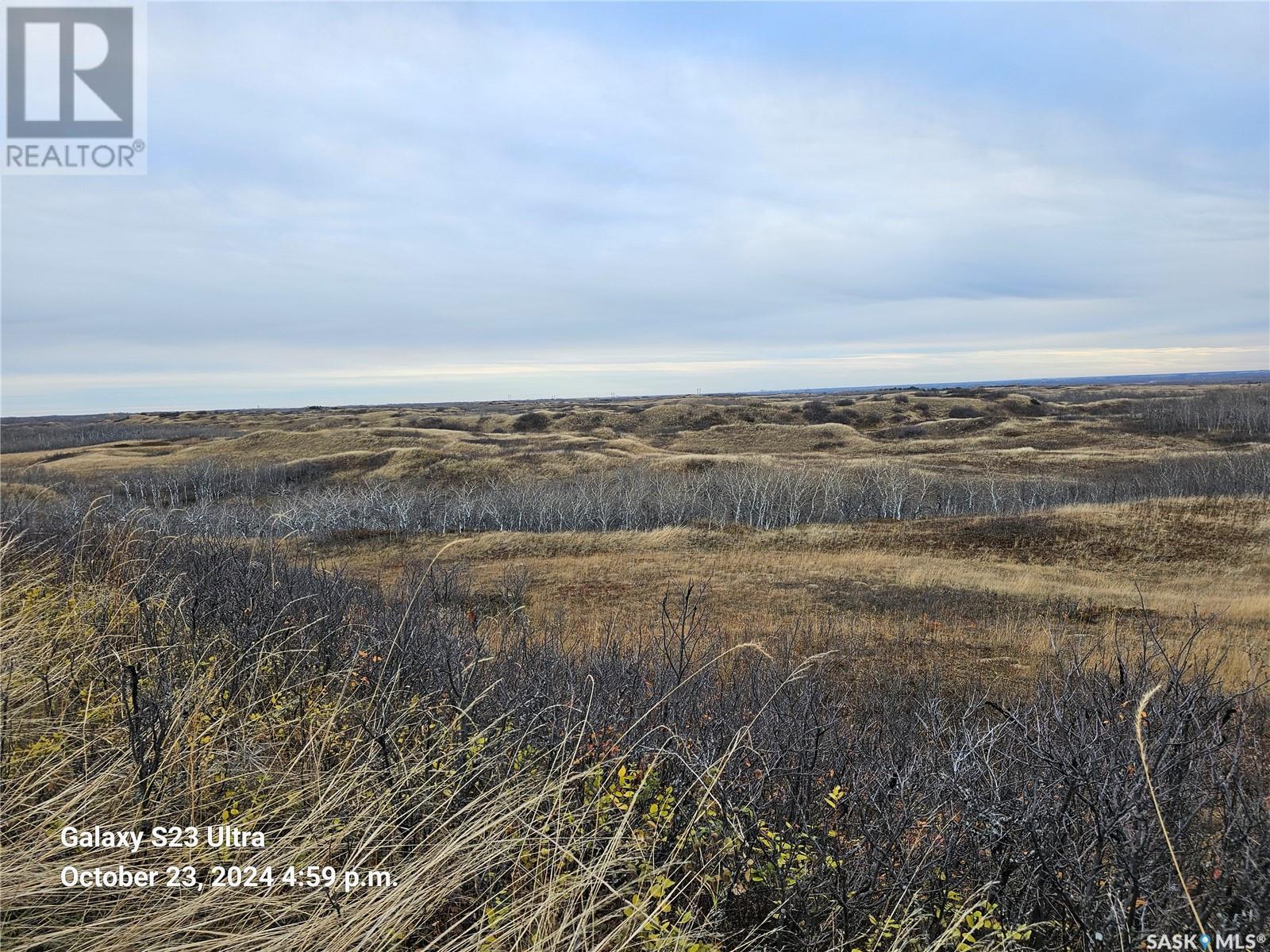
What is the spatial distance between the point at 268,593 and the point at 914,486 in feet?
148

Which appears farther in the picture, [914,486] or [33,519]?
[914,486]

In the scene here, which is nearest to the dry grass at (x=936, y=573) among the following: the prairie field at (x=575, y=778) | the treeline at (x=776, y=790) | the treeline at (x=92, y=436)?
the prairie field at (x=575, y=778)

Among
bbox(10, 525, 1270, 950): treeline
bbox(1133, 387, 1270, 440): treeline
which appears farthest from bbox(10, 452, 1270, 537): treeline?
bbox(1133, 387, 1270, 440): treeline

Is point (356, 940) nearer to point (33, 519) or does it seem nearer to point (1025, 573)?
point (33, 519)

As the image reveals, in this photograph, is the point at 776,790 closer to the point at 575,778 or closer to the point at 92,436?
the point at 575,778

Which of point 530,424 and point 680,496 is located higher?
point 530,424

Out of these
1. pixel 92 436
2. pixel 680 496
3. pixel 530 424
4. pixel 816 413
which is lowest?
pixel 680 496

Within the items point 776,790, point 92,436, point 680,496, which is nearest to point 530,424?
point 680,496

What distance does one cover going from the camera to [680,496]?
42.4 meters

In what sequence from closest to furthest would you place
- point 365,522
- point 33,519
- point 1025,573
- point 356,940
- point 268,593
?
point 356,940, point 268,593, point 33,519, point 1025,573, point 365,522

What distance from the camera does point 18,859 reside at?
2.71 m

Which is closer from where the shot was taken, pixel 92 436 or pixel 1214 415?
pixel 1214 415

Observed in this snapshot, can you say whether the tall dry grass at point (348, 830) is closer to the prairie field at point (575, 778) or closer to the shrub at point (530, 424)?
the prairie field at point (575, 778)

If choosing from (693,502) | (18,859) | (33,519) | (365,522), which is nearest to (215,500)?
(365,522)
